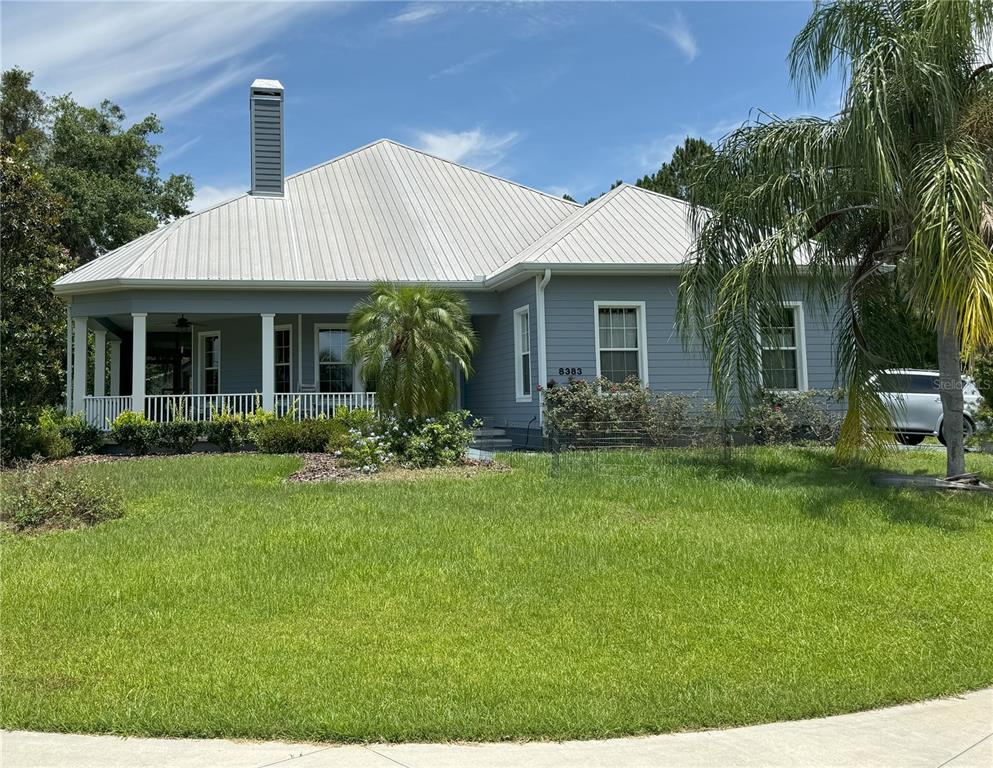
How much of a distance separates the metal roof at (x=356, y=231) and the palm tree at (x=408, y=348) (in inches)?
180

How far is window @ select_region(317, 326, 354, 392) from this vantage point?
1900cm

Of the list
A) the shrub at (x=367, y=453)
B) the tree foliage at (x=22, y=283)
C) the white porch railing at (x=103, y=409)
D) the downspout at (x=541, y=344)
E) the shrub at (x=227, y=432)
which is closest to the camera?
the shrub at (x=367, y=453)

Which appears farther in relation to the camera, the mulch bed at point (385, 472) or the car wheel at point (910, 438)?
the car wheel at point (910, 438)

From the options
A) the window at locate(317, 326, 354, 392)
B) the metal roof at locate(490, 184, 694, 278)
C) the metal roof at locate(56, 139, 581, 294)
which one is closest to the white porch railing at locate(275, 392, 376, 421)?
the window at locate(317, 326, 354, 392)

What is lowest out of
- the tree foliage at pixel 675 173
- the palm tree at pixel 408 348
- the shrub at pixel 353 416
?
the shrub at pixel 353 416

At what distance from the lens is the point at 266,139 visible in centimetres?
2069

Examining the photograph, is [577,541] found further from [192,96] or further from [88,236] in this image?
Answer: [88,236]

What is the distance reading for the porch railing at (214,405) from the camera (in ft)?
55.7

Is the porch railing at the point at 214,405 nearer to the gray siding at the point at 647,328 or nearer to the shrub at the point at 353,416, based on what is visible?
the shrub at the point at 353,416

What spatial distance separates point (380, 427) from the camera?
43.1 ft

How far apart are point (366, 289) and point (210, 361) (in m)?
5.63

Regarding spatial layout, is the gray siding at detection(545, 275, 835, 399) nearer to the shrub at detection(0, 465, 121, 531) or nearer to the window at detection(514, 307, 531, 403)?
the window at detection(514, 307, 531, 403)

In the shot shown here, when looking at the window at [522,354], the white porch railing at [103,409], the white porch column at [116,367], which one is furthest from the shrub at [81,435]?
the window at [522,354]

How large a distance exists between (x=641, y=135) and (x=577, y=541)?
14942mm
